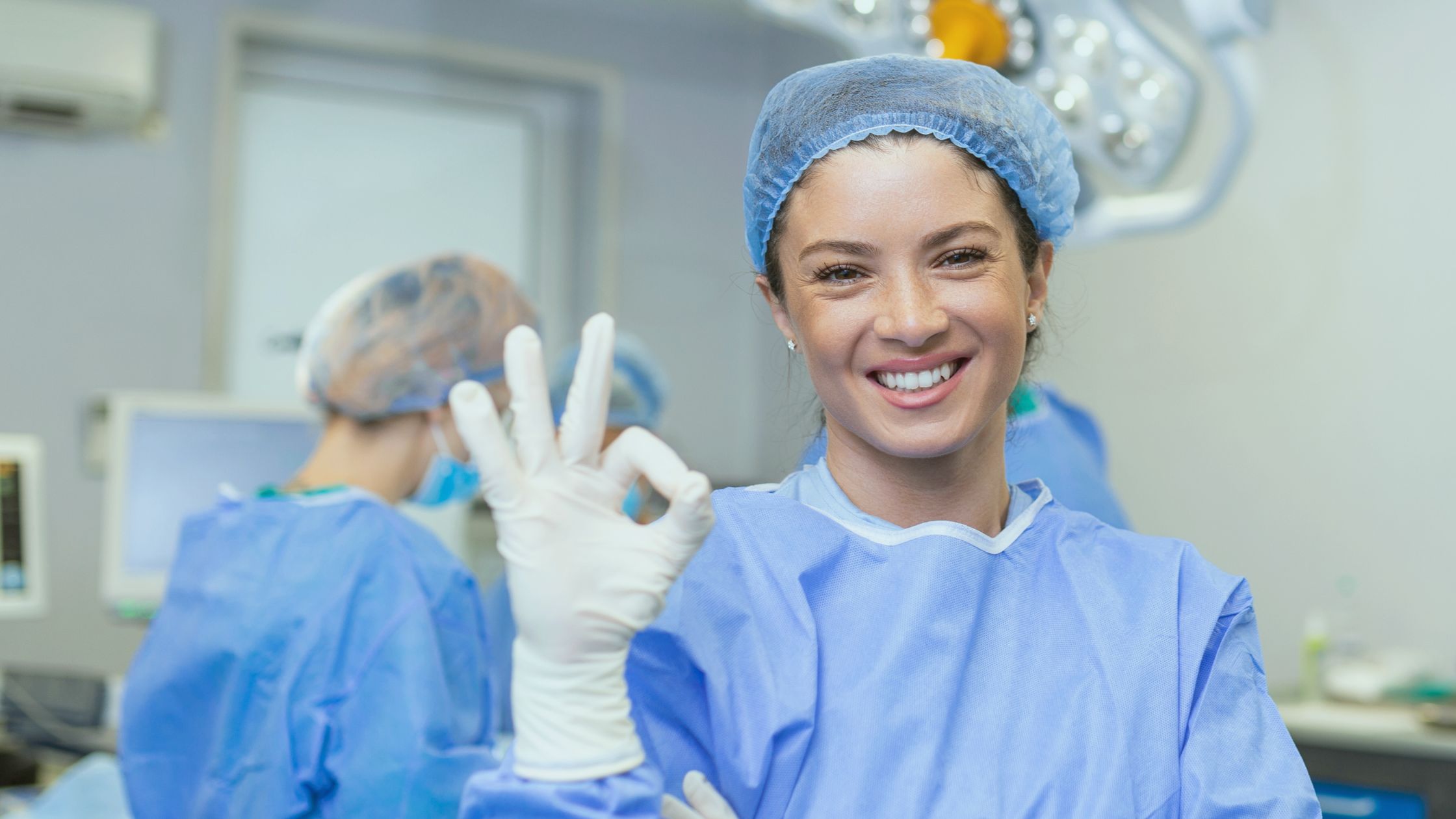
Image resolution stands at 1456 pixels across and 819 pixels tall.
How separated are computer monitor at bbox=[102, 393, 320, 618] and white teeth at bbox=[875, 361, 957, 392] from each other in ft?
6.78

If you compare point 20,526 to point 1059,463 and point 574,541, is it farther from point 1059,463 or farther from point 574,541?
point 574,541

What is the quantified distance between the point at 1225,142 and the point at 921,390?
125 centimetres

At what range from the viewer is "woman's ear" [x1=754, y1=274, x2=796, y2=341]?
1.09m

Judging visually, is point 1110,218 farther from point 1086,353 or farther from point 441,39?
point 441,39

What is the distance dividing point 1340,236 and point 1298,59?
1.51 feet

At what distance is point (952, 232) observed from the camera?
1000mm

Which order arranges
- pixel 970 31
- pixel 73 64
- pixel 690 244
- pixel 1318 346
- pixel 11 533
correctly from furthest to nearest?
pixel 690 244 → pixel 73 64 → pixel 1318 346 → pixel 11 533 → pixel 970 31

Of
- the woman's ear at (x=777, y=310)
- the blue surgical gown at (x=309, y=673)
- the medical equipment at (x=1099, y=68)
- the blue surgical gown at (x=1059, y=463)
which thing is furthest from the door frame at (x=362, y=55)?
the woman's ear at (x=777, y=310)

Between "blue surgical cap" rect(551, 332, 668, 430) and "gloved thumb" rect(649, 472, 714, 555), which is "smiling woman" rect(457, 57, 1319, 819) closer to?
"gloved thumb" rect(649, 472, 714, 555)

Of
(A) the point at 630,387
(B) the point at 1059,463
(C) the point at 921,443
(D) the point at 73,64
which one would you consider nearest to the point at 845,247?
(C) the point at 921,443

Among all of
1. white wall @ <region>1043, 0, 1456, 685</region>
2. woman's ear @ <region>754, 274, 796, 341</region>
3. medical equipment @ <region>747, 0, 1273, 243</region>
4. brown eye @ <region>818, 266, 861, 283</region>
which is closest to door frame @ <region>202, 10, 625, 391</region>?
white wall @ <region>1043, 0, 1456, 685</region>

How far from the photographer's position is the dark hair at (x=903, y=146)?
101 cm

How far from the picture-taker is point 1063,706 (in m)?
0.99

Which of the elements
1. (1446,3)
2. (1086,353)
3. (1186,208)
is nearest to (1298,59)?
(1446,3)
